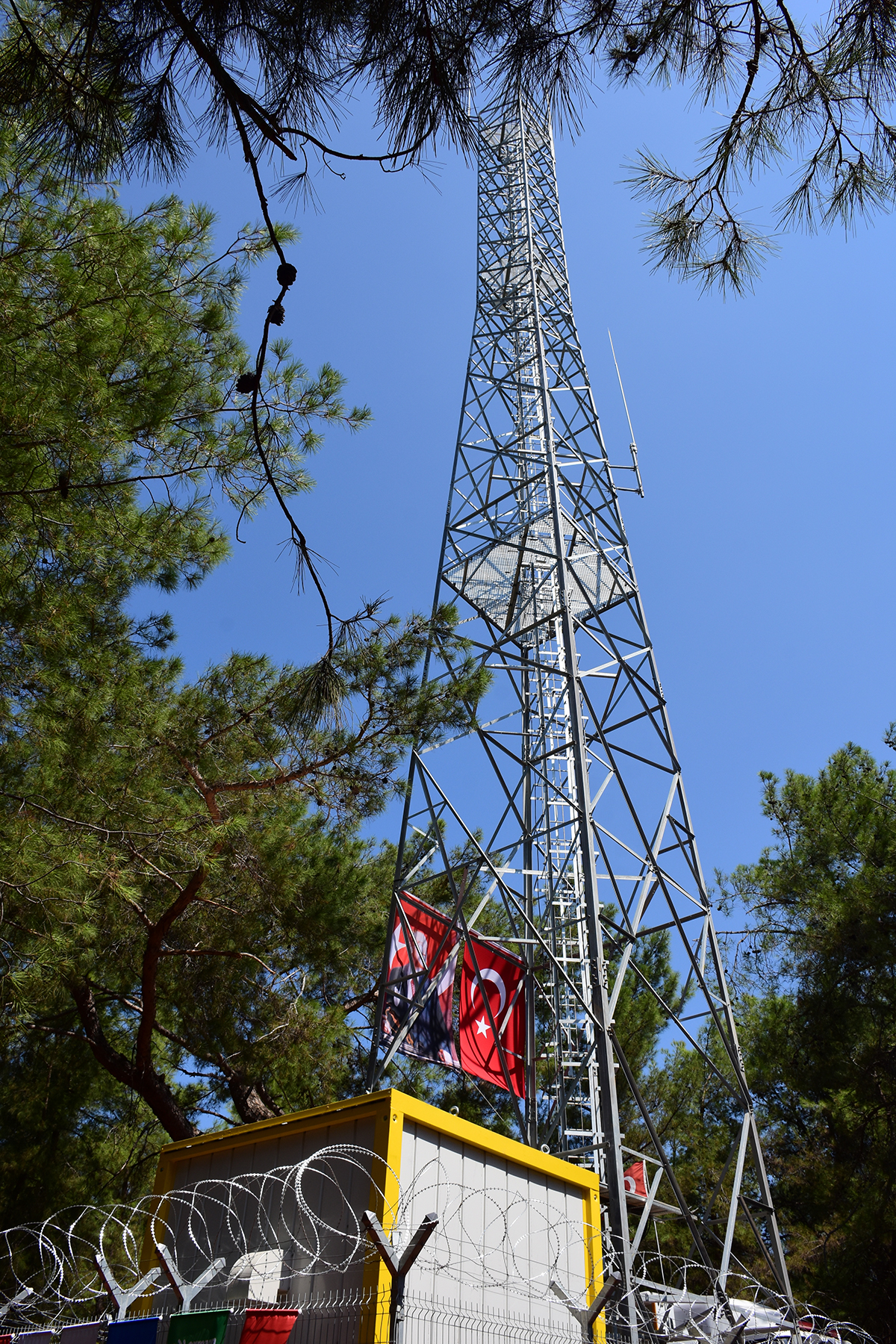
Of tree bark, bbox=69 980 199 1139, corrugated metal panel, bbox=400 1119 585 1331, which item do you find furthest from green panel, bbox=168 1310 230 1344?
tree bark, bbox=69 980 199 1139

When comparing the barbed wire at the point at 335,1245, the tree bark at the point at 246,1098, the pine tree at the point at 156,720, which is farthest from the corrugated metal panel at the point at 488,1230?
the tree bark at the point at 246,1098

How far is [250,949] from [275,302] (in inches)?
337

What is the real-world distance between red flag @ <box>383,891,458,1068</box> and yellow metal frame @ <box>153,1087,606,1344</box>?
2.53m

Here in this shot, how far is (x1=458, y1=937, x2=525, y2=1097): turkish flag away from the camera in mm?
9344

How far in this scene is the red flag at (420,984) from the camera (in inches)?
347

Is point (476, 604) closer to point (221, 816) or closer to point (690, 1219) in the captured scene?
point (221, 816)

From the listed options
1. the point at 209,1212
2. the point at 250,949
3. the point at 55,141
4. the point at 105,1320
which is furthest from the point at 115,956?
the point at 55,141

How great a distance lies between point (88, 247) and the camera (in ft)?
22.4

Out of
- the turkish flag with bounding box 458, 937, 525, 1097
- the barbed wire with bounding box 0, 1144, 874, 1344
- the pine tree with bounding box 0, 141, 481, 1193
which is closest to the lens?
the barbed wire with bounding box 0, 1144, 874, 1344

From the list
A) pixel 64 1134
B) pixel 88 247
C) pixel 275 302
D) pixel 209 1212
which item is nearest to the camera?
pixel 275 302

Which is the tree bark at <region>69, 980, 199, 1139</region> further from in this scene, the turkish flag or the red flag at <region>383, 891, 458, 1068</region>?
the turkish flag

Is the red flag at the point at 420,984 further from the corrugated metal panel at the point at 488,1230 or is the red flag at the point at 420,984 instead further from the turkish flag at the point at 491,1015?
the corrugated metal panel at the point at 488,1230

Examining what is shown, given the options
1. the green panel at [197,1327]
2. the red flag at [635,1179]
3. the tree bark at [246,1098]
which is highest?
the tree bark at [246,1098]

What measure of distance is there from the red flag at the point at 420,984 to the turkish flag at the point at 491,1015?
0.64 ft
